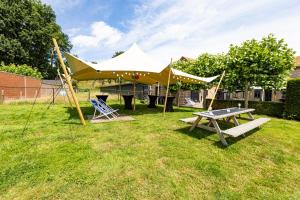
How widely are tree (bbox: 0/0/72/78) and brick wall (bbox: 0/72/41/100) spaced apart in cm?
844

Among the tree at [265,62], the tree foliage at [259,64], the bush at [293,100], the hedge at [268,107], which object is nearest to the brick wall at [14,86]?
the tree foliage at [259,64]

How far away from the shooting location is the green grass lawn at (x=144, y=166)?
280 centimetres

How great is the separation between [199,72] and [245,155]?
10.7 meters

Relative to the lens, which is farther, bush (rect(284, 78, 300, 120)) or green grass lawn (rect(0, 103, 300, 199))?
bush (rect(284, 78, 300, 120))

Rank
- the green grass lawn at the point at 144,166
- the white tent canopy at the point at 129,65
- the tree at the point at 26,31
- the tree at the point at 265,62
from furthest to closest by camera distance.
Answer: the tree at the point at 26,31
the tree at the point at 265,62
the white tent canopy at the point at 129,65
the green grass lawn at the point at 144,166

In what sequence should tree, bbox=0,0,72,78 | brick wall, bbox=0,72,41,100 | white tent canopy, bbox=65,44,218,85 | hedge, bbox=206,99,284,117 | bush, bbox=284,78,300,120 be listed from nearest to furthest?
white tent canopy, bbox=65,44,218,85 → bush, bbox=284,78,300,120 → hedge, bbox=206,99,284,117 → brick wall, bbox=0,72,41,100 → tree, bbox=0,0,72,78

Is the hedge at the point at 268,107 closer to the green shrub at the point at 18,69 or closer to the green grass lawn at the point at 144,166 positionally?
the green grass lawn at the point at 144,166

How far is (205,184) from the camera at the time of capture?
3049 millimetres

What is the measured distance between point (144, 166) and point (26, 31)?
3511 centimetres

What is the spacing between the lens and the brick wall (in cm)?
1656

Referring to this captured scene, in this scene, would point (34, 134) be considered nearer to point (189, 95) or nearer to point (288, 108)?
point (288, 108)

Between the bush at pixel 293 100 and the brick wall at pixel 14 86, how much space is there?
16952 millimetres

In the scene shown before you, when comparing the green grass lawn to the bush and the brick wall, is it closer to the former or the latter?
the bush

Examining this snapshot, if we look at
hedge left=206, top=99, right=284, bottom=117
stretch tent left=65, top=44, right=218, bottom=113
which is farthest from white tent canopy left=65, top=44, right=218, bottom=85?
hedge left=206, top=99, right=284, bottom=117
